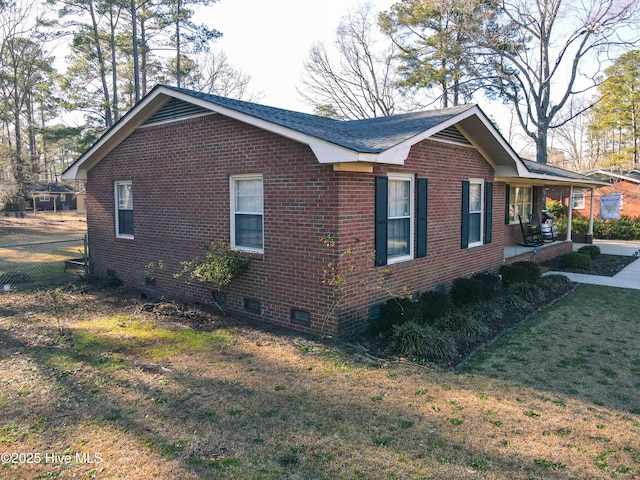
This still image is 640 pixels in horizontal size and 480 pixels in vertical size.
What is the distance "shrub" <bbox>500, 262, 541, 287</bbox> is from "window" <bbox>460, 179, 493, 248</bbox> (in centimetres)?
82

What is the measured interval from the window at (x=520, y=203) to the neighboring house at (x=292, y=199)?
4.97 m

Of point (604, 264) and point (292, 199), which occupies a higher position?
point (292, 199)

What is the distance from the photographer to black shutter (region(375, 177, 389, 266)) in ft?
24.4

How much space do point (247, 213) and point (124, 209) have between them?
4350 mm

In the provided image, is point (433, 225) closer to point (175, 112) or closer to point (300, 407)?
point (300, 407)

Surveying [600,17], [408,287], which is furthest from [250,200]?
[600,17]

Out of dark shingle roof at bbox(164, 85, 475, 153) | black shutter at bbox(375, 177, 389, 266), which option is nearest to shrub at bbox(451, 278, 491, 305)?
black shutter at bbox(375, 177, 389, 266)

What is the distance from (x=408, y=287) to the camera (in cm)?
842

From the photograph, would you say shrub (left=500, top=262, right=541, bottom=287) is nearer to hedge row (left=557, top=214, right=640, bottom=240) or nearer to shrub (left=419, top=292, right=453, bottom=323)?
shrub (left=419, top=292, right=453, bottom=323)

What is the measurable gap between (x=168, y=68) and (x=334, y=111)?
11.1 metres

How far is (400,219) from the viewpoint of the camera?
27.1 ft

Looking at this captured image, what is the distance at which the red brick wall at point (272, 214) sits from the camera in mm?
7066

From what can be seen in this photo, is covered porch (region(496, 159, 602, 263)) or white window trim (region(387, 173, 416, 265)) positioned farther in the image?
covered porch (region(496, 159, 602, 263))

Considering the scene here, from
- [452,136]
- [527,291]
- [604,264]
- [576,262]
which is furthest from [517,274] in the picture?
[604,264]
